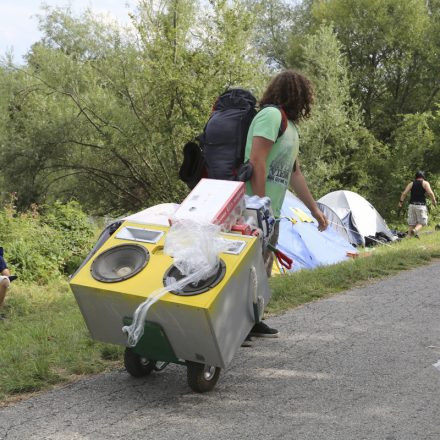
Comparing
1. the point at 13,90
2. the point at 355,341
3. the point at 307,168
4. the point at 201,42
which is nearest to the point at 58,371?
the point at 355,341

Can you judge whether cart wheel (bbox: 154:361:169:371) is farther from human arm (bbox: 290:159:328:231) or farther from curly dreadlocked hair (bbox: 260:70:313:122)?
curly dreadlocked hair (bbox: 260:70:313:122)

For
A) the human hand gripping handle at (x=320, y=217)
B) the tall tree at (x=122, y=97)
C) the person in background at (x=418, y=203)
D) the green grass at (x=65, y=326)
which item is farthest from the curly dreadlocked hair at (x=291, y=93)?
the tall tree at (x=122, y=97)

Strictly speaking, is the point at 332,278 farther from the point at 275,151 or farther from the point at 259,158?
the point at 259,158

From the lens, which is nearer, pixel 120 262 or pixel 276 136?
pixel 120 262

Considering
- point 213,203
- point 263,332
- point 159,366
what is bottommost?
point 263,332

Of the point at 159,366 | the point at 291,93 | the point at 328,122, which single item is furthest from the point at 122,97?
the point at 159,366

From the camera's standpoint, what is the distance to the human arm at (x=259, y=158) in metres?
3.83

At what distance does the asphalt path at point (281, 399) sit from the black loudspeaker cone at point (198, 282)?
26.7 inches

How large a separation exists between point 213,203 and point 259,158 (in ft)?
2.46

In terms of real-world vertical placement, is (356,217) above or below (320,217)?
below

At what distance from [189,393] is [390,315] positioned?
2432 millimetres

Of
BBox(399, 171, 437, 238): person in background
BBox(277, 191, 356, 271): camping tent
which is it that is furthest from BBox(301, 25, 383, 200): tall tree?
BBox(277, 191, 356, 271): camping tent

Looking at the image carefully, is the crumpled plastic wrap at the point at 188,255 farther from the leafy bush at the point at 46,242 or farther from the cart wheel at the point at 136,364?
the leafy bush at the point at 46,242

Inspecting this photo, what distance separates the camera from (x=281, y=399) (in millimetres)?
3178
